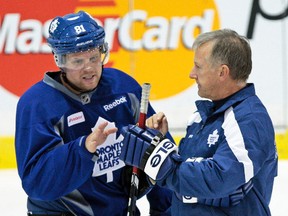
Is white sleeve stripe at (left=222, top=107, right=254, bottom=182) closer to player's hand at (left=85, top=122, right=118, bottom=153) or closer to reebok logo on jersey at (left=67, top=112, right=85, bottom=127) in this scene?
player's hand at (left=85, top=122, right=118, bottom=153)

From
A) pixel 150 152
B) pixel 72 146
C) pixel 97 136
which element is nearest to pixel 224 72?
pixel 150 152

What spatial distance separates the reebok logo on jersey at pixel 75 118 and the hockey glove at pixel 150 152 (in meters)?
0.36

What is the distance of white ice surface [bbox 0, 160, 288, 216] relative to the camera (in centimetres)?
383

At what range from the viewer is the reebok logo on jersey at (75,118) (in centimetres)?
244

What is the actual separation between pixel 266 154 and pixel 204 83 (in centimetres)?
29

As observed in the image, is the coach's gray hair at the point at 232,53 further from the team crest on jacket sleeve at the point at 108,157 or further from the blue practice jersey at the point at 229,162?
the team crest on jacket sleeve at the point at 108,157

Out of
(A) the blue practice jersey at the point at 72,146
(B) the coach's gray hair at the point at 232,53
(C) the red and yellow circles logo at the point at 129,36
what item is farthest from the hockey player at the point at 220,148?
(C) the red and yellow circles logo at the point at 129,36

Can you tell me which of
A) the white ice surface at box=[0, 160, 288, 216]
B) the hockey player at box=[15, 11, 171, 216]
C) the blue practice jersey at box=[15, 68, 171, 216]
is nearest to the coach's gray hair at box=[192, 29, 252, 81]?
the hockey player at box=[15, 11, 171, 216]

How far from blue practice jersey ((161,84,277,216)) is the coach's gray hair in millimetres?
72

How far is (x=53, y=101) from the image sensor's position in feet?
7.98

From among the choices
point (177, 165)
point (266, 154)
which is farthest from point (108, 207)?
point (266, 154)

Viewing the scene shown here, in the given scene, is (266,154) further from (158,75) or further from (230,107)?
(158,75)

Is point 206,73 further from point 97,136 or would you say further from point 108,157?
point 108,157

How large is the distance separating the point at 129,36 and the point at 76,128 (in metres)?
2.55
